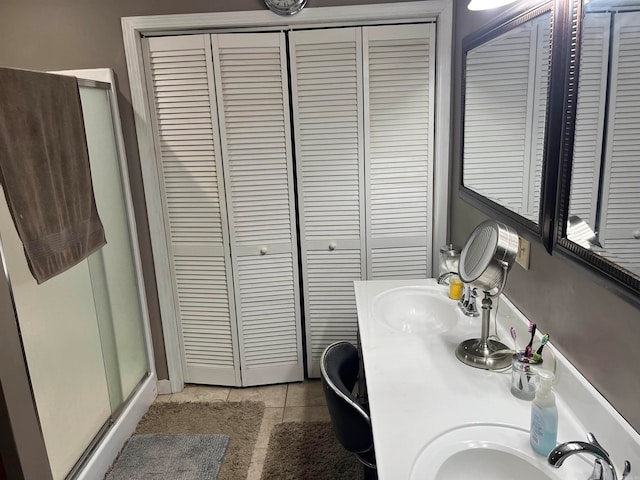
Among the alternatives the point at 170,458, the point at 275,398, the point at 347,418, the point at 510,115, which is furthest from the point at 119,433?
the point at 510,115

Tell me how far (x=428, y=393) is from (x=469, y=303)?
592 millimetres

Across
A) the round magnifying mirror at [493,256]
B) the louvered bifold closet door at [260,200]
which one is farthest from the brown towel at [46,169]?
the round magnifying mirror at [493,256]

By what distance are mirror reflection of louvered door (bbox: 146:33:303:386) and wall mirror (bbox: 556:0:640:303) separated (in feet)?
5.10

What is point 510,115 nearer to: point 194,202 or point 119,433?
point 194,202

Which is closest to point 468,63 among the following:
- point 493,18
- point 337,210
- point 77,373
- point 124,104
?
point 493,18

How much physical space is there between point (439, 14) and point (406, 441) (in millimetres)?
1958

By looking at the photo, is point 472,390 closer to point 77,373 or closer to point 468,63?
point 468,63

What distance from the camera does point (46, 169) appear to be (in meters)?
1.70

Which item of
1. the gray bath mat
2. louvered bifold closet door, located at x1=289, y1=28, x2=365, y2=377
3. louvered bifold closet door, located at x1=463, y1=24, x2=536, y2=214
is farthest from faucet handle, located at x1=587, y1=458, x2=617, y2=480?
louvered bifold closet door, located at x1=289, y1=28, x2=365, y2=377

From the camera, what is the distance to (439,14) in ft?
7.35

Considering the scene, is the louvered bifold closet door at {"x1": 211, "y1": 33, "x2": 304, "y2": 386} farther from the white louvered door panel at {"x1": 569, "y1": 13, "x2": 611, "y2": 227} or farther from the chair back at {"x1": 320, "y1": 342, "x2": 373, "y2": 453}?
the white louvered door panel at {"x1": 569, "y1": 13, "x2": 611, "y2": 227}

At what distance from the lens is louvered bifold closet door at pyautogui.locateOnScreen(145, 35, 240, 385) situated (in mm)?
2359

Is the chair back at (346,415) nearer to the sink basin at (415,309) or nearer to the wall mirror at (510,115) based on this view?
the sink basin at (415,309)

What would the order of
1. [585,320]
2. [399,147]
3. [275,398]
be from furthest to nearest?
[275,398] < [399,147] < [585,320]
